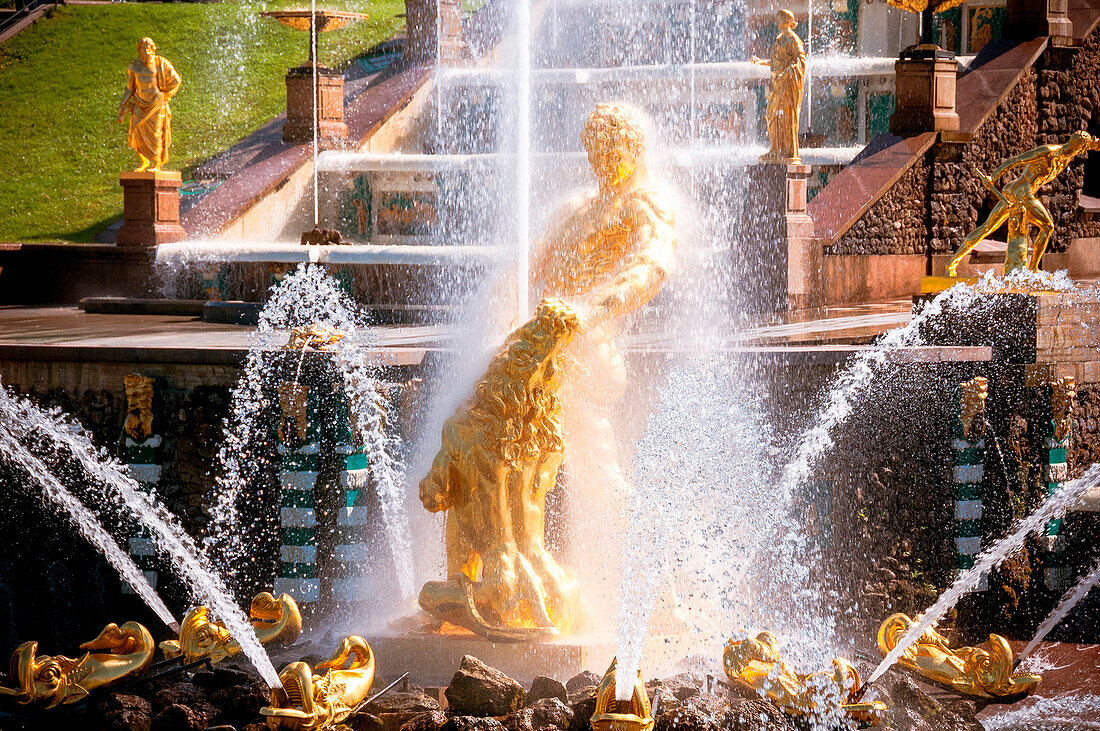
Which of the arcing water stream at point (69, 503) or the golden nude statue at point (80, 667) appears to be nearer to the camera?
the golden nude statue at point (80, 667)

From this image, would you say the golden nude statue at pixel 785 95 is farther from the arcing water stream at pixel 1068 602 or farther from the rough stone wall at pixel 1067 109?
the arcing water stream at pixel 1068 602

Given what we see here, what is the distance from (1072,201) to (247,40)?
1759cm

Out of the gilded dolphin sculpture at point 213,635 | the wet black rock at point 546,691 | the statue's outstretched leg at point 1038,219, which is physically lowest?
the wet black rock at point 546,691

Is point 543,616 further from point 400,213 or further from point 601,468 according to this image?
point 400,213

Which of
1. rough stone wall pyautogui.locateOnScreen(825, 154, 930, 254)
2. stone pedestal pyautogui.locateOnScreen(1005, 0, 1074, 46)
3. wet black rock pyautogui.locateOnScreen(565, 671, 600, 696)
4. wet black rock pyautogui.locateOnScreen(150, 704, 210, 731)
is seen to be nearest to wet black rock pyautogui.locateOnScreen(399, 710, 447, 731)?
wet black rock pyautogui.locateOnScreen(565, 671, 600, 696)

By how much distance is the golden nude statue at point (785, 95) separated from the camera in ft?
37.4

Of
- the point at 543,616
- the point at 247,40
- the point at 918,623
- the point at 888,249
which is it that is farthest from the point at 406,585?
the point at 247,40

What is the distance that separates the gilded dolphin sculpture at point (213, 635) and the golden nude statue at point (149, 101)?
29.6 feet

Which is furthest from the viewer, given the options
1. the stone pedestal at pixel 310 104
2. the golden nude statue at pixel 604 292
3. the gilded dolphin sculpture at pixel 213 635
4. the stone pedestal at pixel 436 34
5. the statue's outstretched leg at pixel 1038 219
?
the stone pedestal at pixel 436 34

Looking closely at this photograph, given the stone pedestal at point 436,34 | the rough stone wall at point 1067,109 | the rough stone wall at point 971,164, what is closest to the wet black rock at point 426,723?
the rough stone wall at point 971,164

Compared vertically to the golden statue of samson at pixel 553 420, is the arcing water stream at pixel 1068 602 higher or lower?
lower

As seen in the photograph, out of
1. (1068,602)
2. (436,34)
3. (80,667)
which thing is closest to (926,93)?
(1068,602)

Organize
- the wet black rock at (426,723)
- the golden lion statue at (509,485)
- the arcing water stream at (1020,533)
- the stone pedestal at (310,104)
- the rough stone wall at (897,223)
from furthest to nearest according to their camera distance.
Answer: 1. the stone pedestal at (310,104)
2. the rough stone wall at (897,223)
3. the arcing water stream at (1020,533)
4. the golden lion statue at (509,485)
5. the wet black rock at (426,723)

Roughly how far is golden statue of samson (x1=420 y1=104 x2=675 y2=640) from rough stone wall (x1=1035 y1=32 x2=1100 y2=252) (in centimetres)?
885
